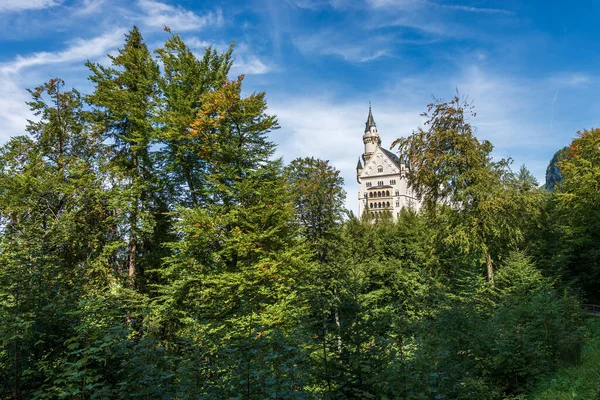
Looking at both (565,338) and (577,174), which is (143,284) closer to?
(565,338)

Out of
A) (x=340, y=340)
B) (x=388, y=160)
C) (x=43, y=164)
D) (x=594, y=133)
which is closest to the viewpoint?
(x=340, y=340)

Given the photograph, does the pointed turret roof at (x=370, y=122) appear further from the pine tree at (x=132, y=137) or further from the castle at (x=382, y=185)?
the pine tree at (x=132, y=137)

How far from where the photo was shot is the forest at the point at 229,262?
4430 millimetres

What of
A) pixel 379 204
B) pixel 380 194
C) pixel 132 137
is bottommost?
pixel 132 137

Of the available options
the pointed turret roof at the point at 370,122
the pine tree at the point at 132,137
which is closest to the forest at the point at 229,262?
the pine tree at the point at 132,137

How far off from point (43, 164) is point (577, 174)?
3103 cm

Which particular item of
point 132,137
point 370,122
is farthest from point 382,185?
point 132,137

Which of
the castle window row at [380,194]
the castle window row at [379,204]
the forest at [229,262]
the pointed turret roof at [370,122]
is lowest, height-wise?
the forest at [229,262]

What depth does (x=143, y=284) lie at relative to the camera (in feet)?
56.2

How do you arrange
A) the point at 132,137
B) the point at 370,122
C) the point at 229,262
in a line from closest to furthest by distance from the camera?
the point at 229,262, the point at 132,137, the point at 370,122

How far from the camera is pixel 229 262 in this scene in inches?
571

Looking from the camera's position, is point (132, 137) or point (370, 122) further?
point (370, 122)

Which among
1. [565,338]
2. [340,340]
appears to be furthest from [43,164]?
[565,338]

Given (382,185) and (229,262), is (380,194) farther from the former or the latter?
(229,262)
